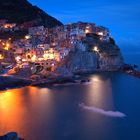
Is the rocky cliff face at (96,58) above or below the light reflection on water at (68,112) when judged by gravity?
above

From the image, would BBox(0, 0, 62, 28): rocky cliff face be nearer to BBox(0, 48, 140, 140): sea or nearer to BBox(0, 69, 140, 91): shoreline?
BBox(0, 69, 140, 91): shoreline

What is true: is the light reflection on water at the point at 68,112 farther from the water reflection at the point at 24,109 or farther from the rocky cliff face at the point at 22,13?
the rocky cliff face at the point at 22,13

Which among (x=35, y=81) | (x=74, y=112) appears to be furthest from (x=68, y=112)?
(x=35, y=81)

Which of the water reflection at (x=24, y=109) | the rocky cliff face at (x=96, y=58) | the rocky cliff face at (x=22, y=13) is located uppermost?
the rocky cliff face at (x=22, y=13)

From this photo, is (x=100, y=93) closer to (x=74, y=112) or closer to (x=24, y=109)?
(x=74, y=112)

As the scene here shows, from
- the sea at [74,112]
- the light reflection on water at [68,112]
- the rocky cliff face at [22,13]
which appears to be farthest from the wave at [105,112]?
the rocky cliff face at [22,13]

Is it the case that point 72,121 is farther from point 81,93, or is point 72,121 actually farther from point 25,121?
point 81,93

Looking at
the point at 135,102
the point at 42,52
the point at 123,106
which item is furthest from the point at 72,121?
the point at 42,52
